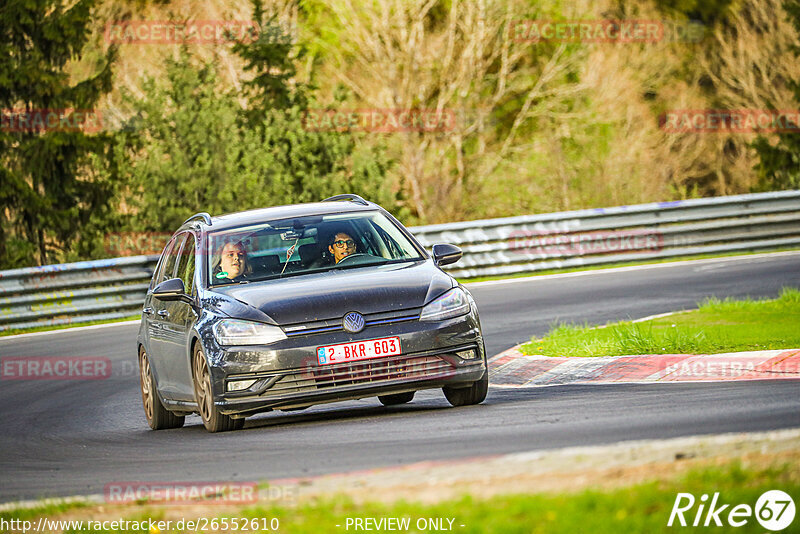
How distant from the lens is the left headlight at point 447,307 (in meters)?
9.55

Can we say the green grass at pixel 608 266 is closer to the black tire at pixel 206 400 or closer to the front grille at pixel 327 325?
the black tire at pixel 206 400

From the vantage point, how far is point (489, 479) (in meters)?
6.05

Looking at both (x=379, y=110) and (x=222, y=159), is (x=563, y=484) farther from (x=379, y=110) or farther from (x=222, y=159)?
(x=379, y=110)

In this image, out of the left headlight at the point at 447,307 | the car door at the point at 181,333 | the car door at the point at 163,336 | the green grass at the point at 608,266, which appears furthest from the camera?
the green grass at the point at 608,266

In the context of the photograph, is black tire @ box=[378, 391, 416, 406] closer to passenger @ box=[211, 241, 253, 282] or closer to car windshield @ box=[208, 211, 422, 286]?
car windshield @ box=[208, 211, 422, 286]

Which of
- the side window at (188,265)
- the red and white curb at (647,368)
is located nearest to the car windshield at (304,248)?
the side window at (188,265)

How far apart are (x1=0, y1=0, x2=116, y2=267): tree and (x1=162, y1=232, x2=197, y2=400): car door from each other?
1751cm

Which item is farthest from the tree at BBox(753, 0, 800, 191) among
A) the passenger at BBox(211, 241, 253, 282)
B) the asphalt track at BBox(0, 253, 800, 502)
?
the passenger at BBox(211, 241, 253, 282)

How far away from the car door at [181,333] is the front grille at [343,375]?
1.12 meters

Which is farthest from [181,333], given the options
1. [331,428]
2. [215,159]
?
[215,159]

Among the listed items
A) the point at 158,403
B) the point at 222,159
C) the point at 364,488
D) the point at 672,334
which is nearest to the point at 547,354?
the point at 672,334

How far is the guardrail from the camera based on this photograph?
2138 cm

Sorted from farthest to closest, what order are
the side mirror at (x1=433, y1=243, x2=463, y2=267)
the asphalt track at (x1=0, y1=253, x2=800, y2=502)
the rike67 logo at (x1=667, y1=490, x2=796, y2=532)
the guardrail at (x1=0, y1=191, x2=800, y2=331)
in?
the guardrail at (x1=0, y1=191, x2=800, y2=331)
the side mirror at (x1=433, y1=243, x2=463, y2=267)
the asphalt track at (x1=0, y1=253, x2=800, y2=502)
the rike67 logo at (x1=667, y1=490, x2=796, y2=532)

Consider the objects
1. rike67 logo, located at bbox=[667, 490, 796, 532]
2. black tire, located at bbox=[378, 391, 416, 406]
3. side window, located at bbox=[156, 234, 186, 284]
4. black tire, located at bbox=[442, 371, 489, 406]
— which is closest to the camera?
rike67 logo, located at bbox=[667, 490, 796, 532]
